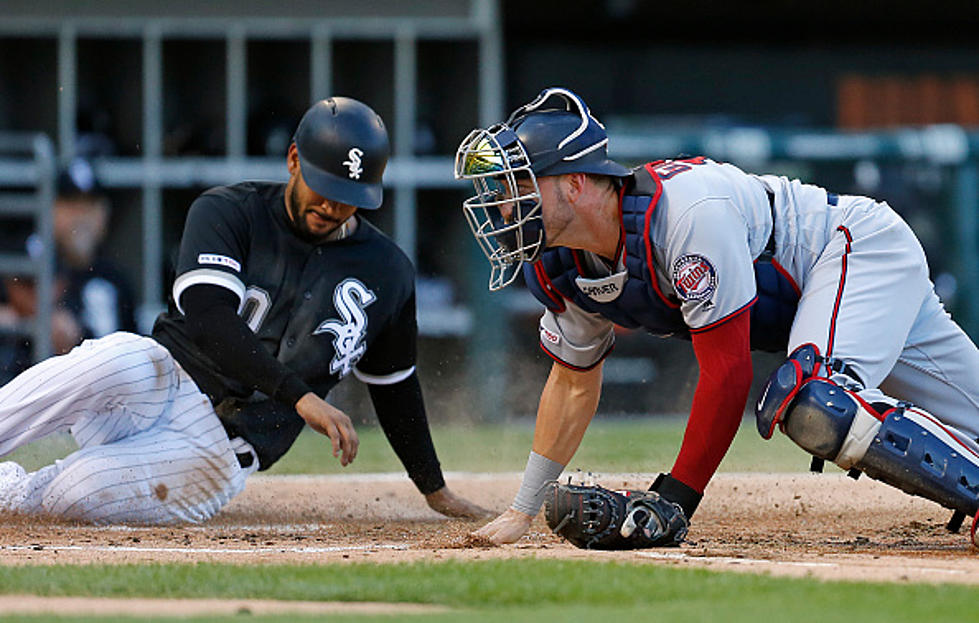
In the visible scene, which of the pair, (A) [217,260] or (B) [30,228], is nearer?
(A) [217,260]

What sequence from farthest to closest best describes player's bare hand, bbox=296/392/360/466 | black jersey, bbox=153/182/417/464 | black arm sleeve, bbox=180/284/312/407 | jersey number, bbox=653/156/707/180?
black jersey, bbox=153/182/417/464 → black arm sleeve, bbox=180/284/312/407 → player's bare hand, bbox=296/392/360/466 → jersey number, bbox=653/156/707/180

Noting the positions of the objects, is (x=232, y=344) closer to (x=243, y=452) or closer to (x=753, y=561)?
(x=243, y=452)

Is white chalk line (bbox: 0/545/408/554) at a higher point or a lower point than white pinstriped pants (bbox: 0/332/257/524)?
lower

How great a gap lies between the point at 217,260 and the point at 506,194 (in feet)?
4.56

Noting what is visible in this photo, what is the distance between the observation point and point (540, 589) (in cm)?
357

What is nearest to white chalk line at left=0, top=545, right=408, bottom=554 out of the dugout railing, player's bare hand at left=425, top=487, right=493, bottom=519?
player's bare hand at left=425, top=487, right=493, bottom=519

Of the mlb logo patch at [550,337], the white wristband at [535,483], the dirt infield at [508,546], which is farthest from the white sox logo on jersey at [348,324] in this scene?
the white wristband at [535,483]

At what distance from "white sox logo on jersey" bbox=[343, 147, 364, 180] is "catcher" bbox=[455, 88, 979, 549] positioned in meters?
0.89

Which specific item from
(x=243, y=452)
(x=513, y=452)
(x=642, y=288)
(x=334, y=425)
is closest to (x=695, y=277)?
(x=642, y=288)

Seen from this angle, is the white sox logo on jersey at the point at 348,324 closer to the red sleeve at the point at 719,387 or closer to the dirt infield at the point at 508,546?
the dirt infield at the point at 508,546

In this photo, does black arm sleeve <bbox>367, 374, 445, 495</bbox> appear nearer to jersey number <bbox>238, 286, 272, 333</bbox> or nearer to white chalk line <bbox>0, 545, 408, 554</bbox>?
jersey number <bbox>238, 286, 272, 333</bbox>

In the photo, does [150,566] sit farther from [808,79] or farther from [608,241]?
[808,79]

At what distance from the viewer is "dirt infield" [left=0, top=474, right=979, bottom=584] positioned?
4168 mm

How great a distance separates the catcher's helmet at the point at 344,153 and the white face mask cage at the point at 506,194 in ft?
3.26
